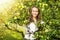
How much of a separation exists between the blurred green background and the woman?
41 millimetres

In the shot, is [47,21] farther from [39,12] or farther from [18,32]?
[18,32]

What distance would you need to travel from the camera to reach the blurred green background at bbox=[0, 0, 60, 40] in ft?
9.87

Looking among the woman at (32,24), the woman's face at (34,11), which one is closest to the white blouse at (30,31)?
the woman at (32,24)

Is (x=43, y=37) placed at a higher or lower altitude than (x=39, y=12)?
lower

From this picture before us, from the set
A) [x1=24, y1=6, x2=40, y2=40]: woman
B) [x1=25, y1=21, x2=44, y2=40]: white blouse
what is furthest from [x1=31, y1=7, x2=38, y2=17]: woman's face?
[x1=25, y1=21, x2=44, y2=40]: white blouse

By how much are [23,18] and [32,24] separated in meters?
0.12

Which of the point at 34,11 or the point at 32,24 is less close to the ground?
the point at 34,11

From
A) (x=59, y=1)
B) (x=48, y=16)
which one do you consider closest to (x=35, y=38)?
(x=48, y=16)

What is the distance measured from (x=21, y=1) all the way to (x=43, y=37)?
0.46 metres

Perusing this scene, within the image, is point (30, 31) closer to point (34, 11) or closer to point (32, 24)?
point (32, 24)

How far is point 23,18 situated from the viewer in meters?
3.03

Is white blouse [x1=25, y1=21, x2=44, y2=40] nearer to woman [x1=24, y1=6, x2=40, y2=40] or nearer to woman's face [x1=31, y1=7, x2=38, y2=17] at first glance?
woman [x1=24, y1=6, x2=40, y2=40]

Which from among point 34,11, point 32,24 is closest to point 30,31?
point 32,24

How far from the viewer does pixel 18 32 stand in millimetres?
3004
